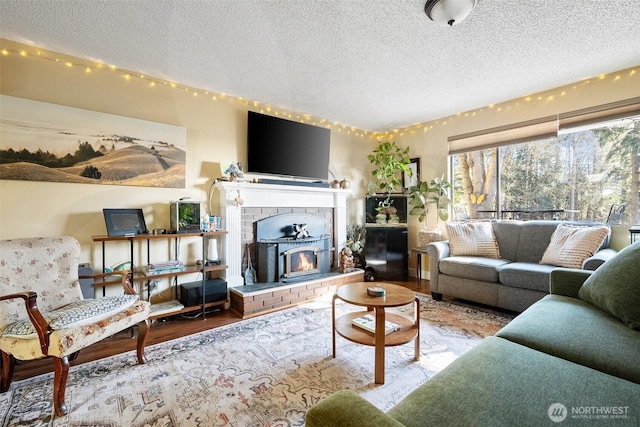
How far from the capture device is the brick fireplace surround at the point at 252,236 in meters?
3.00

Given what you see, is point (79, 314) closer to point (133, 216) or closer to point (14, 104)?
point (133, 216)

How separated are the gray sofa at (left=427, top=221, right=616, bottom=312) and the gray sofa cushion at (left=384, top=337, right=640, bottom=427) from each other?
5.94 feet

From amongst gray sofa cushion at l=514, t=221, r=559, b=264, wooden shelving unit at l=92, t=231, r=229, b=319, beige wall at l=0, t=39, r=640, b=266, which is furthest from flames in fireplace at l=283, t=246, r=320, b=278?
gray sofa cushion at l=514, t=221, r=559, b=264

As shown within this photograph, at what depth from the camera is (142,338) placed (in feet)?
6.59

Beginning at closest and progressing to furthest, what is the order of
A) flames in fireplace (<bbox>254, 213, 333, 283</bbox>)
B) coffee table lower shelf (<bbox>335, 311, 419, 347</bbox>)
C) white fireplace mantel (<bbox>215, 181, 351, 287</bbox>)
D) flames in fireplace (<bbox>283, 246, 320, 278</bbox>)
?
coffee table lower shelf (<bbox>335, 311, 419, 347</bbox>) < white fireplace mantel (<bbox>215, 181, 351, 287</bbox>) < flames in fireplace (<bbox>254, 213, 333, 283</bbox>) < flames in fireplace (<bbox>283, 246, 320, 278</bbox>)

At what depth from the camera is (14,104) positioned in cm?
222

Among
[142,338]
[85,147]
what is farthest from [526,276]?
[85,147]

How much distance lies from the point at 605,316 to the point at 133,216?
11.5ft

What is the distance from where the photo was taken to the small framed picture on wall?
14.6 feet

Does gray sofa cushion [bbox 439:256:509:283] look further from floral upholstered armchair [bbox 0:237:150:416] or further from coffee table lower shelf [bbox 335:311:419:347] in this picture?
floral upholstered armchair [bbox 0:237:150:416]

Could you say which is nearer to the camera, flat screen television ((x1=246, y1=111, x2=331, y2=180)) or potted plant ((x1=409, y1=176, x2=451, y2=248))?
flat screen television ((x1=246, y1=111, x2=331, y2=180))

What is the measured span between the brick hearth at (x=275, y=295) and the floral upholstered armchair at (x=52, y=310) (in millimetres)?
991

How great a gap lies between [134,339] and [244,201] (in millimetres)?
1634

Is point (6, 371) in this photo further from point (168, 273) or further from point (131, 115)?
point (131, 115)
